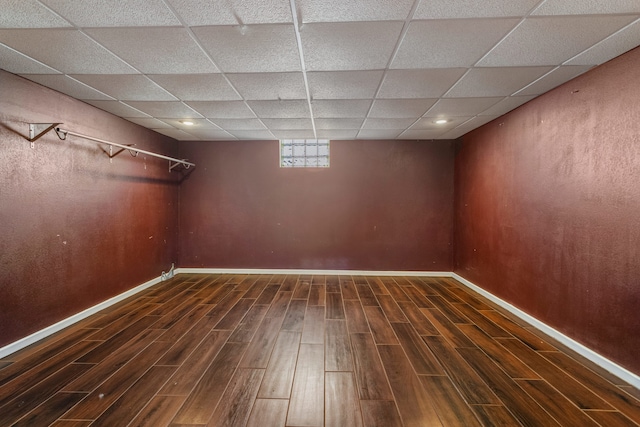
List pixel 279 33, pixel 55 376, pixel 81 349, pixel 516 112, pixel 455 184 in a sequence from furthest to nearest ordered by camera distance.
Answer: pixel 455 184 < pixel 516 112 < pixel 81 349 < pixel 55 376 < pixel 279 33

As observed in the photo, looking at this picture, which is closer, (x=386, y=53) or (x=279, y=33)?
(x=279, y=33)

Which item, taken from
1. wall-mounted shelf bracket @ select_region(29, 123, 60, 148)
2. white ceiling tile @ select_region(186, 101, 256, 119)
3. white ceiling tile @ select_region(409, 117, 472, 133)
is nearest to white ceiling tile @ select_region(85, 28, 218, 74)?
white ceiling tile @ select_region(186, 101, 256, 119)

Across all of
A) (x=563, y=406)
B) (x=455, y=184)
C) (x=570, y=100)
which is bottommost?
(x=563, y=406)

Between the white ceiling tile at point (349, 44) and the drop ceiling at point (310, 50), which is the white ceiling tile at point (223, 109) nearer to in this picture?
the drop ceiling at point (310, 50)

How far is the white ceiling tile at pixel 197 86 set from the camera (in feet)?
7.48

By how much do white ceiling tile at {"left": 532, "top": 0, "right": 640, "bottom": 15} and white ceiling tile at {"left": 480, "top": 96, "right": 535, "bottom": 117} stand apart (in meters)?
1.26

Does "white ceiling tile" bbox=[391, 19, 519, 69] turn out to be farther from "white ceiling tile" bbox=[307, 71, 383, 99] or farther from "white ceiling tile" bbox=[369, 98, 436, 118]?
"white ceiling tile" bbox=[369, 98, 436, 118]

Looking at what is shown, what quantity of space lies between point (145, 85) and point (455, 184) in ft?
15.0

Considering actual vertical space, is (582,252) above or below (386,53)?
below

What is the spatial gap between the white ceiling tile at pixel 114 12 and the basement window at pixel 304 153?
3088 mm

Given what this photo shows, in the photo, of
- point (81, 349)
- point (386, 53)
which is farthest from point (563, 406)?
point (81, 349)

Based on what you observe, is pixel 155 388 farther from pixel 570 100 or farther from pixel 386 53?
pixel 570 100

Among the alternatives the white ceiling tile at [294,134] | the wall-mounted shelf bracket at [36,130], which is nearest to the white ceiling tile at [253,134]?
the white ceiling tile at [294,134]

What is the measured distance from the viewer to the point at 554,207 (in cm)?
250
